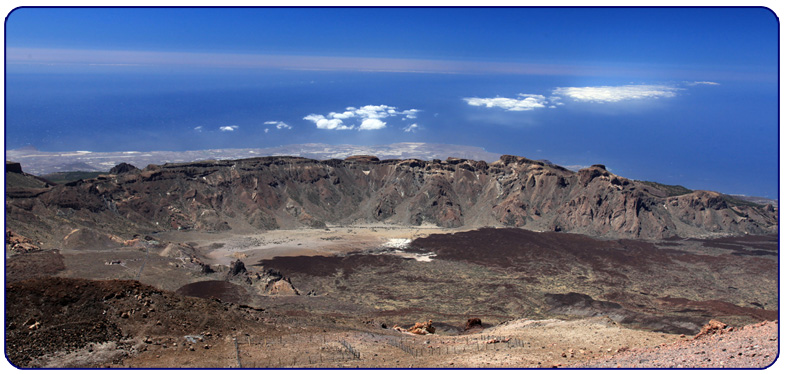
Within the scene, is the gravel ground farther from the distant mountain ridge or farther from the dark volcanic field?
the distant mountain ridge

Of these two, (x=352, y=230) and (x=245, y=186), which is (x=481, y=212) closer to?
(x=352, y=230)

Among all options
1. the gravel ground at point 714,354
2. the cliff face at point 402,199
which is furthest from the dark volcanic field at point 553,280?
the gravel ground at point 714,354

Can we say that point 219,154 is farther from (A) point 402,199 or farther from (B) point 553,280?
(B) point 553,280

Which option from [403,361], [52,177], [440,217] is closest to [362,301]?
[403,361]

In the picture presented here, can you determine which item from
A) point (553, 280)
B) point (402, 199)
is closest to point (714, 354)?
point (553, 280)

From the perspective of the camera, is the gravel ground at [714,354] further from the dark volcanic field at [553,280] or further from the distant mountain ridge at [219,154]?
the distant mountain ridge at [219,154]
